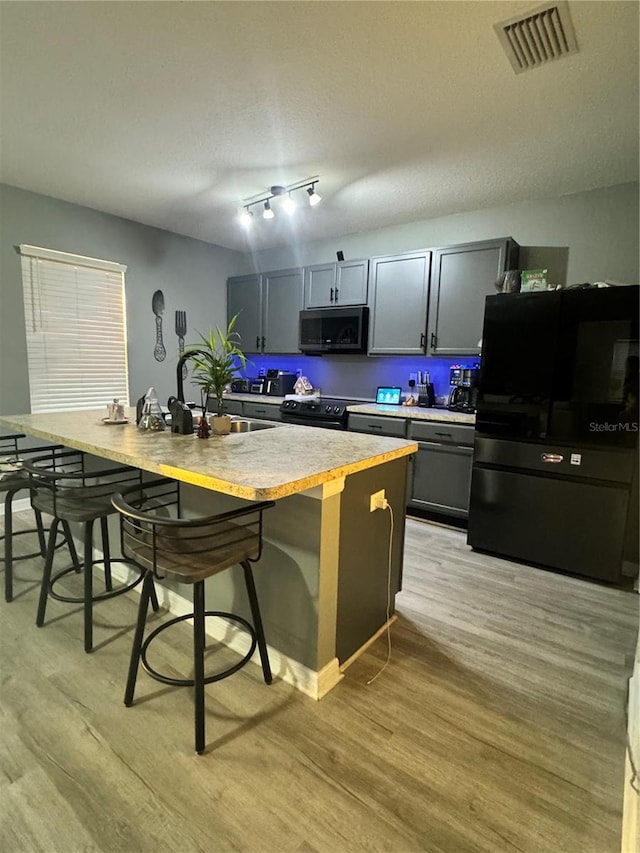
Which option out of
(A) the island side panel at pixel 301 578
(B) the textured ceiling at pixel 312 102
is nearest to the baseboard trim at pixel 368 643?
(A) the island side panel at pixel 301 578

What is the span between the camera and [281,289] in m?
4.68

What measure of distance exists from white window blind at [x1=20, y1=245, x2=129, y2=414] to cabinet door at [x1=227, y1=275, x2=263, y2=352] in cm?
135

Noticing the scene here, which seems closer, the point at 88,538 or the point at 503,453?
the point at 88,538

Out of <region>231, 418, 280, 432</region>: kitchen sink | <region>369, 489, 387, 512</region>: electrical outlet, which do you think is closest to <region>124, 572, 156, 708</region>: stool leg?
<region>369, 489, 387, 512</region>: electrical outlet

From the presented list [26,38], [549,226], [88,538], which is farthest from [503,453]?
[26,38]

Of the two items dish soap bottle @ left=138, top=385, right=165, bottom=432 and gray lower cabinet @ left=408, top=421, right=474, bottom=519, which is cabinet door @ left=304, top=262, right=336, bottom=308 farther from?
dish soap bottle @ left=138, top=385, right=165, bottom=432

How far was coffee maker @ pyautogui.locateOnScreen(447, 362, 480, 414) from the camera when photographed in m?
3.56

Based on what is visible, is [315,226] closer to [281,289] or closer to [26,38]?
[281,289]

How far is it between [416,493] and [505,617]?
4.45ft

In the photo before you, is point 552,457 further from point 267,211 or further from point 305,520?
point 267,211

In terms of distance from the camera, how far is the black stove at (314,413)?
3.88 metres

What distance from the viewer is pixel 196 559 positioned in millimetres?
1433

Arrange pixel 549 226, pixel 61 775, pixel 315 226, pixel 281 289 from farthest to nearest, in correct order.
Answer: pixel 281 289
pixel 315 226
pixel 549 226
pixel 61 775

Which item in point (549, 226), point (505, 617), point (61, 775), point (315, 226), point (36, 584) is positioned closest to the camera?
point (61, 775)
